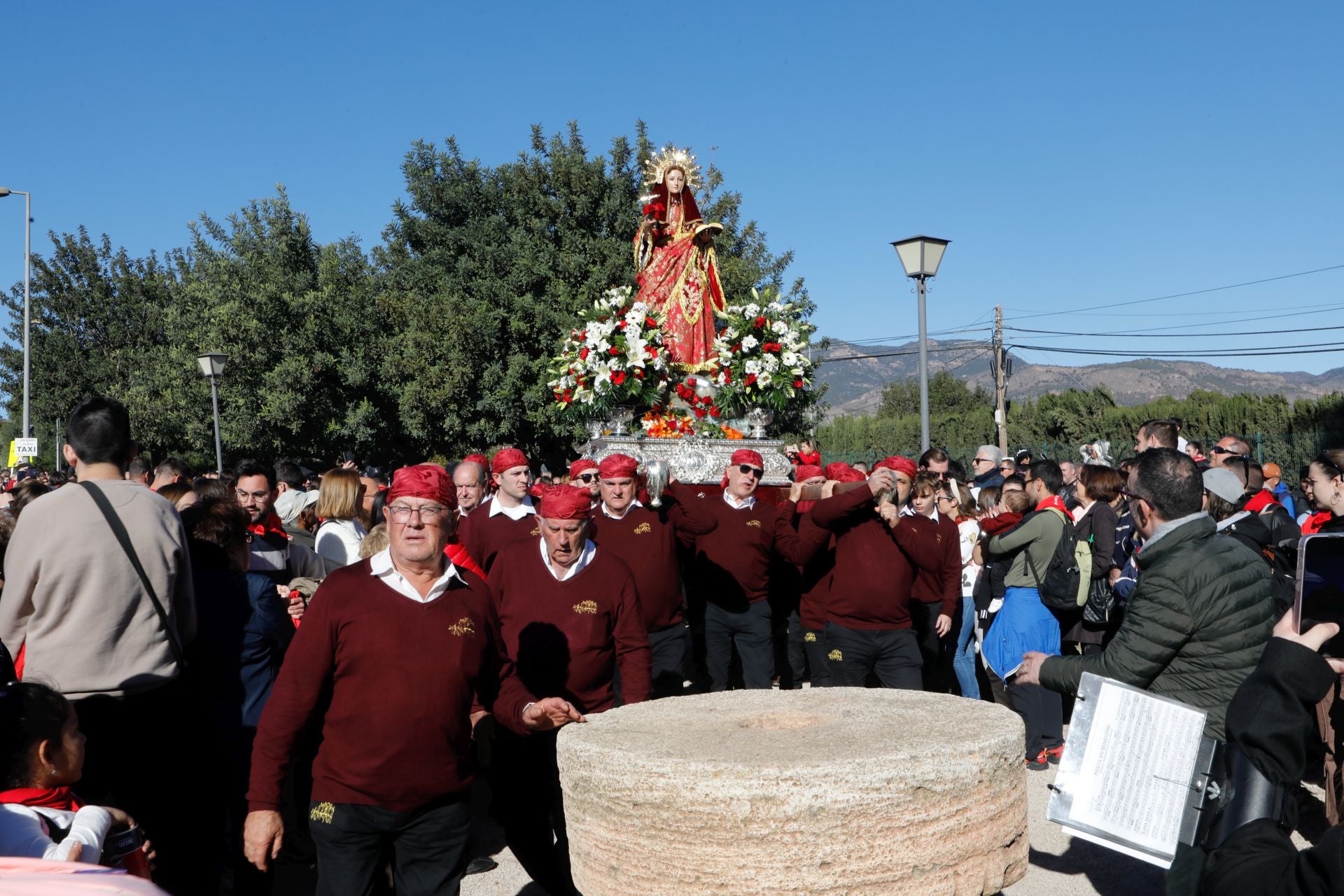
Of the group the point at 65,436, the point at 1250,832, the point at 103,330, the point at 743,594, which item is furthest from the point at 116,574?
the point at 103,330

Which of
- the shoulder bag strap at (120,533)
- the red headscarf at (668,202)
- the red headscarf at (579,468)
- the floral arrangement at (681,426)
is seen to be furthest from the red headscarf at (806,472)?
the red headscarf at (668,202)

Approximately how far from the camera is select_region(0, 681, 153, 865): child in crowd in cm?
295

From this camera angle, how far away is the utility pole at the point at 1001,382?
38719mm

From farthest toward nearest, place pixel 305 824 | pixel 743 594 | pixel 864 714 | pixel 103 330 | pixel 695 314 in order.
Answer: pixel 103 330 → pixel 695 314 → pixel 743 594 → pixel 305 824 → pixel 864 714


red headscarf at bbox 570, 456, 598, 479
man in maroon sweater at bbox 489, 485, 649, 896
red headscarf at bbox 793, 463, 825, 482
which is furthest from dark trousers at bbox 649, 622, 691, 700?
man in maroon sweater at bbox 489, 485, 649, 896

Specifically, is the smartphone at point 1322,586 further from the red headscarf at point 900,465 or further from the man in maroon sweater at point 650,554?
the man in maroon sweater at point 650,554

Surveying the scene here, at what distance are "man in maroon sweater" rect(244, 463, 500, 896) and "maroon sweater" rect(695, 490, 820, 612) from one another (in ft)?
12.4

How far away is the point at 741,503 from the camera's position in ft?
24.9

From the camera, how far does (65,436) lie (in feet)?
14.2

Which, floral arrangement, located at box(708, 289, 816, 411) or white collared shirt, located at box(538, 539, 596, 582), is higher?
floral arrangement, located at box(708, 289, 816, 411)

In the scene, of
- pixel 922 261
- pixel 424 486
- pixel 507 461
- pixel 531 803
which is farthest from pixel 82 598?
pixel 922 261

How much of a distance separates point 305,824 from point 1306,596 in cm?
493

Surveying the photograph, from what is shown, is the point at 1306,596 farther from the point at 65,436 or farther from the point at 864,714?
the point at 65,436

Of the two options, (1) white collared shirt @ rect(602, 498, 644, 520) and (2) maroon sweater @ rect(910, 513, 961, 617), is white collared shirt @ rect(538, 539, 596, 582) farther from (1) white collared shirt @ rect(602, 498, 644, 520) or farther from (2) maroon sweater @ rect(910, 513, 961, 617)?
(2) maroon sweater @ rect(910, 513, 961, 617)
